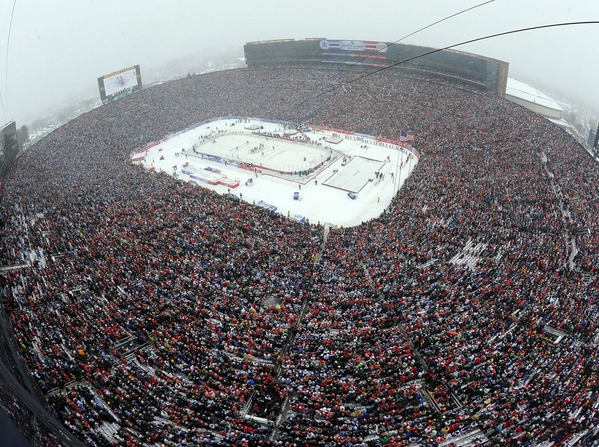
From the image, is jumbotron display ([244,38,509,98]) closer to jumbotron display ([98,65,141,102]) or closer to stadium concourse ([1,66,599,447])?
jumbotron display ([98,65,141,102])

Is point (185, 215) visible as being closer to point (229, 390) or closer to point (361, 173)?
point (229, 390)

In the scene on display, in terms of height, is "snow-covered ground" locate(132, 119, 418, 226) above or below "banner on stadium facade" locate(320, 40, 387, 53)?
below

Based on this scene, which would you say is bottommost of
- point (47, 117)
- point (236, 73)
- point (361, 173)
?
point (47, 117)

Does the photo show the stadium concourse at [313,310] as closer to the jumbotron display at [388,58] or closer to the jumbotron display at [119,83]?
the jumbotron display at [388,58]

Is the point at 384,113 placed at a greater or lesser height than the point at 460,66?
lesser

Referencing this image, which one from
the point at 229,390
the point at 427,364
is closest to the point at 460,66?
the point at 427,364

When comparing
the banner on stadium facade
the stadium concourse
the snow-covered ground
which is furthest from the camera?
the banner on stadium facade

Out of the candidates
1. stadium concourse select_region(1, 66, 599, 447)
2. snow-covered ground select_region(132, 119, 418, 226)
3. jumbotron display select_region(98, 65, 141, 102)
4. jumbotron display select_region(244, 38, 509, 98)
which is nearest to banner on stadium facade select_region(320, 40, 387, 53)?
jumbotron display select_region(244, 38, 509, 98)
